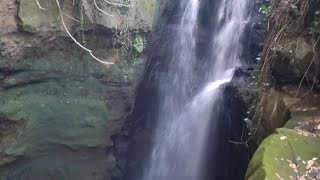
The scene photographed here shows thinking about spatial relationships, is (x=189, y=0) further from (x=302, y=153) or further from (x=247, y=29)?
(x=302, y=153)

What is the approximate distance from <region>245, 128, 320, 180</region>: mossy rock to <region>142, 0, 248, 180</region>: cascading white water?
3690mm

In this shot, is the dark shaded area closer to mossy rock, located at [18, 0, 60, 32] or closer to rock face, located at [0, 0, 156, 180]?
rock face, located at [0, 0, 156, 180]

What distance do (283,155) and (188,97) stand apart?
485 cm

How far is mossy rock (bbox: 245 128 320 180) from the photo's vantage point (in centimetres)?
319

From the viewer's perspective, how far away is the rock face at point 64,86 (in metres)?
6.30

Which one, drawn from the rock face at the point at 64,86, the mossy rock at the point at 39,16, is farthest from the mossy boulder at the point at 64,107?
the mossy rock at the point at 39,16

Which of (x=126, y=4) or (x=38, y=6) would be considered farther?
(x=126, y=4)

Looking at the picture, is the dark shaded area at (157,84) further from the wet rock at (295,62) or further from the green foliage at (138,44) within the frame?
the wet rock at (295,62)

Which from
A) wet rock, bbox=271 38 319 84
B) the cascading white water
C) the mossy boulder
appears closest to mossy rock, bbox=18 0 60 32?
the mossy boulder

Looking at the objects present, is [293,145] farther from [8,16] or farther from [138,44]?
[8,16]

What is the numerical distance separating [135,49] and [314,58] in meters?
3.68

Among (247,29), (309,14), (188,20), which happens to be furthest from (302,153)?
(188,20)

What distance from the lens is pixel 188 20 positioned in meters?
8.52

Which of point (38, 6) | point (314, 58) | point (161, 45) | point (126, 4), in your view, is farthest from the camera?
point (161, 45)
